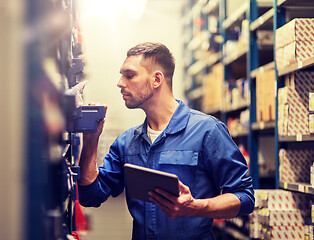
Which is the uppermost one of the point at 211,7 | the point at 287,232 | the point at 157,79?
the point at 211,7

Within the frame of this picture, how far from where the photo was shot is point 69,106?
156 cm

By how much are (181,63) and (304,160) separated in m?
5.52

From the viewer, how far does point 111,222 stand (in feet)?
23.6

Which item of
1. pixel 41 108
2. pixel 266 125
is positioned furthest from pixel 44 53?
pixel 266 125

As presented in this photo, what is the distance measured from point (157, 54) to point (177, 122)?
421mm

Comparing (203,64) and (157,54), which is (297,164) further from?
(203,64)

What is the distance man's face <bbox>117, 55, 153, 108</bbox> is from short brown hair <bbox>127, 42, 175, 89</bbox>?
4cm

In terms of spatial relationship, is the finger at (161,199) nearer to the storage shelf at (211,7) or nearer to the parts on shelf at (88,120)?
the parts on shelf at (88,120)

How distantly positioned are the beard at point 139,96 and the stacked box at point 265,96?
1.80 m

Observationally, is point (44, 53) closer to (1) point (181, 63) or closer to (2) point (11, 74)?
(2) point (11, 74)

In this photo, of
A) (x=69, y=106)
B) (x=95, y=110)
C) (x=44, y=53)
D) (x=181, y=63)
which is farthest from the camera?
(x=181, y=63)

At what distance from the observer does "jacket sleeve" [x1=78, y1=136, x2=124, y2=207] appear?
89.2 inches

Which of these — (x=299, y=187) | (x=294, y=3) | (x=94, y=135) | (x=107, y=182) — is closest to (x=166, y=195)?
(x=94, y=135)

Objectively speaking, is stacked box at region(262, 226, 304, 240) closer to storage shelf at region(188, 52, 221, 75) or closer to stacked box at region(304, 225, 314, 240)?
stacked box at region(304, 225, 314, 240)
